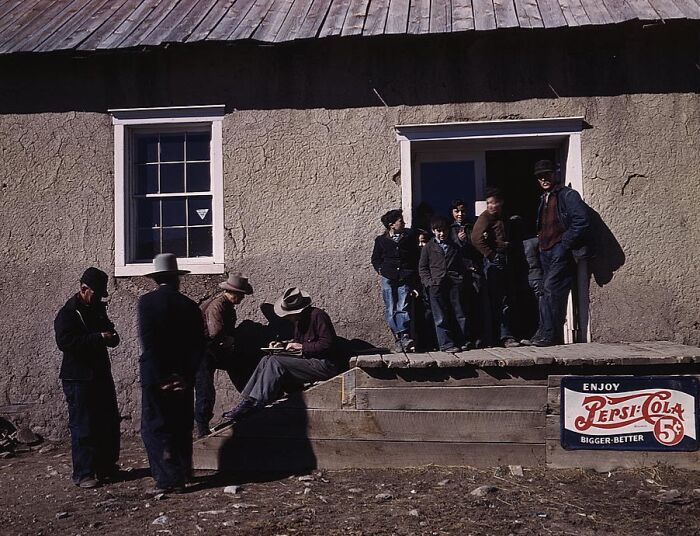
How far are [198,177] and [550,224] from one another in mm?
3822

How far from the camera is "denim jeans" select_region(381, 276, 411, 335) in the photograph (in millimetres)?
7871

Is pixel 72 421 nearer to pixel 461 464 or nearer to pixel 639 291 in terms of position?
pixel 461 464

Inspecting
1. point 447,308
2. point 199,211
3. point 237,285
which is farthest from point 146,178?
point 447,308

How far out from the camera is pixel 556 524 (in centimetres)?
541

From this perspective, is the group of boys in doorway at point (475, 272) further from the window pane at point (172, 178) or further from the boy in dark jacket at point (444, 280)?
the window pane at point (172, 178)

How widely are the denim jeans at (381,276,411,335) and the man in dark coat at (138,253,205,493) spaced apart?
7.41 feet

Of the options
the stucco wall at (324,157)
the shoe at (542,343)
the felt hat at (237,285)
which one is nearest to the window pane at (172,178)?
the stucco wall at (324,157)

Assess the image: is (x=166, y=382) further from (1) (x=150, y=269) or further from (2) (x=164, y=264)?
(1) (x=150, y=269)

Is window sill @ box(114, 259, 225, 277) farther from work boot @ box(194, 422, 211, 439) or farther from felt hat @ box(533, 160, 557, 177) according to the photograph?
felt hat @ box(533, 160, 557, 177)

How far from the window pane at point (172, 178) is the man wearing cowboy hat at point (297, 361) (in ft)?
6.84

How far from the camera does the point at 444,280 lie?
7.67 m

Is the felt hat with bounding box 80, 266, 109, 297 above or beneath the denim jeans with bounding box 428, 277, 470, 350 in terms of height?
above

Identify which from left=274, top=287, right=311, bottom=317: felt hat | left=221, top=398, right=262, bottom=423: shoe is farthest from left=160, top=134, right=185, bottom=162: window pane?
left=221, top=398, right=262, bottom=423: shoe

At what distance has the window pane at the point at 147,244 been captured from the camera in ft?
28.7
